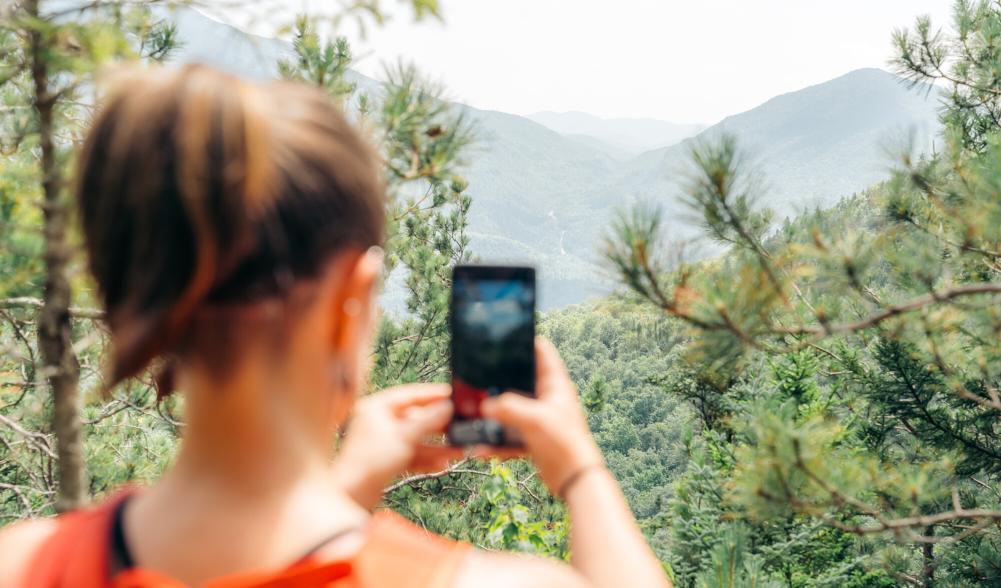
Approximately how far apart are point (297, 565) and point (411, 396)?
0.90 ft

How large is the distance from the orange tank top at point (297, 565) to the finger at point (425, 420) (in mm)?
178

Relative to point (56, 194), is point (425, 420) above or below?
below

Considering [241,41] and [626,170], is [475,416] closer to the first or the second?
[241,41]

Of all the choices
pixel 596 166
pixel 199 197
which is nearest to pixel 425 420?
pixel 199 197

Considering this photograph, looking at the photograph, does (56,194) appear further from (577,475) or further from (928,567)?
(928,567)

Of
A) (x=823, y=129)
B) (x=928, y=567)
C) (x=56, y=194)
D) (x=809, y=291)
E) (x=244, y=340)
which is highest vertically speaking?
(x=823, y=129)

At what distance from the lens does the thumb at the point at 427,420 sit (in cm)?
67

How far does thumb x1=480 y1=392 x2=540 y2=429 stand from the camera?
1.97 feet

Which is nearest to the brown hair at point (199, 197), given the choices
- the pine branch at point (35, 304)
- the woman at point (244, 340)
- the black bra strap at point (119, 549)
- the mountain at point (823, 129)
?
the woman at point (244, 340)

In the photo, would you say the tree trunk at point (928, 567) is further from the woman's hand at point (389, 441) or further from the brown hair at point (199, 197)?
the brown hair at point (199, 197)

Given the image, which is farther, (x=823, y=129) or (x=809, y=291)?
(x=823, y=129)

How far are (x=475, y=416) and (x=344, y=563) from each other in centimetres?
25

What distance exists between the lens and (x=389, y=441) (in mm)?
657

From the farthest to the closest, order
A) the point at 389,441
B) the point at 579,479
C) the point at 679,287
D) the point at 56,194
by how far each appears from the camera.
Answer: the point at 679,287, the point at 56,194, the point at 389,441, the point at 579,479
